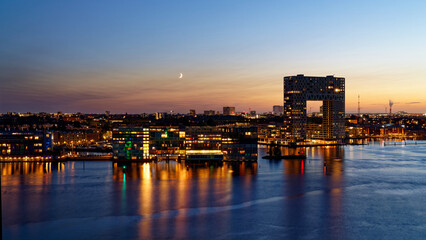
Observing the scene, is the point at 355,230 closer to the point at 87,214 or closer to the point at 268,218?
the point at 268,218

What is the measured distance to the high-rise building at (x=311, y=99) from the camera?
41.2m

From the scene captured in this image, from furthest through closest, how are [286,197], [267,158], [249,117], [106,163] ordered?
[249,117]
[267,158]
[106,163]
[286,197]

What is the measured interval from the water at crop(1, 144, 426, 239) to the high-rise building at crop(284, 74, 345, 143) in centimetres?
1939

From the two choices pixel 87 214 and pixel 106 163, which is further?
pixel 106 163

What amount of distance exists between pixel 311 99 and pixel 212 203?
1255 inches

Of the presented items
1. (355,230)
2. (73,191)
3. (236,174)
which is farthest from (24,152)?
(355,230)

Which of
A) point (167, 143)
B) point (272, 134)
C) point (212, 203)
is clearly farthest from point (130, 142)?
point (272, 134)

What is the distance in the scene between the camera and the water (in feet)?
33.6

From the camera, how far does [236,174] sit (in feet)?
63.6

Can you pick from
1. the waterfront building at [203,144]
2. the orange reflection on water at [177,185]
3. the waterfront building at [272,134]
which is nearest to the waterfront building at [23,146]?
the orange reflection on water at [177,185]

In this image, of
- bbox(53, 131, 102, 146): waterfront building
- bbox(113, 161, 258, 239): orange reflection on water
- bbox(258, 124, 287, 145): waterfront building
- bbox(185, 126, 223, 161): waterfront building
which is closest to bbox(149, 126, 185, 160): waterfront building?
bbox(185, 126, 223, 161): waterfront building

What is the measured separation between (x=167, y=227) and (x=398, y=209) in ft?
24.3

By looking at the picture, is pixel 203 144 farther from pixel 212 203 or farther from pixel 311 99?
pixel 311 99

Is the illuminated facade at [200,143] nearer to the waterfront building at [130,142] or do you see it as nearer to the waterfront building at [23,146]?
the waterfront building at [130,142]
